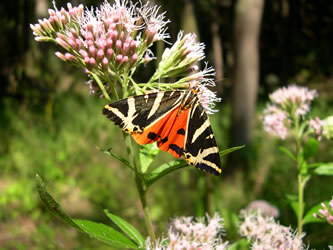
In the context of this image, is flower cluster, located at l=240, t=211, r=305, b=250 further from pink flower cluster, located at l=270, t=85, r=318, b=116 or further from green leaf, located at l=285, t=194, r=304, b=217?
pink flower cluster, located at l=270, t=85, r=318, b=116

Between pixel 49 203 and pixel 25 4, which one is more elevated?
pixel 25 4

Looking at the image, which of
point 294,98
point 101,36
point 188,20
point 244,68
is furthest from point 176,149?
point 188,20

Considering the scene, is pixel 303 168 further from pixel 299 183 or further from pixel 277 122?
pixel 277 122

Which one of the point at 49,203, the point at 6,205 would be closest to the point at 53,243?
the point at 6,205

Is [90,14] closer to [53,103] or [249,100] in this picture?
[249,100]

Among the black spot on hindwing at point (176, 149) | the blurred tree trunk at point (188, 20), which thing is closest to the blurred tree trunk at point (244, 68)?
the blurred tree trunk at point (188, 20)

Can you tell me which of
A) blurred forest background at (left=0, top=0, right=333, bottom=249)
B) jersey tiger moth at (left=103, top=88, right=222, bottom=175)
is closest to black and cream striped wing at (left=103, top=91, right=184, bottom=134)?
jersey tiger moth at (left=103, top=88, right=222, bottom=175)
